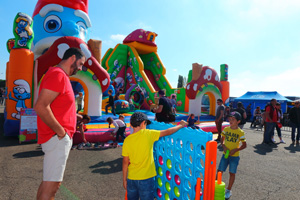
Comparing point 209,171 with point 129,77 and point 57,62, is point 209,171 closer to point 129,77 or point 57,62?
point 57,62

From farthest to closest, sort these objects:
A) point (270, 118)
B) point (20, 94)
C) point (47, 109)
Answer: point (270, 118), point (20, 94), point (47, 109)

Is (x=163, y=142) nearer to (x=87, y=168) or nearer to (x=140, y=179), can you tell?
(x=140, y=179)

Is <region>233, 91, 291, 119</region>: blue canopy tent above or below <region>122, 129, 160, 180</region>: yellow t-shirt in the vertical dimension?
above

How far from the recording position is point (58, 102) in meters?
1.76

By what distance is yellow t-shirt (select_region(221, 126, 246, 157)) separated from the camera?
2.99 m

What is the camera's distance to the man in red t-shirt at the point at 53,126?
165 cm

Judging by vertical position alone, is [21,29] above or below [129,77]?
above

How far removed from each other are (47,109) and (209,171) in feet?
5.13

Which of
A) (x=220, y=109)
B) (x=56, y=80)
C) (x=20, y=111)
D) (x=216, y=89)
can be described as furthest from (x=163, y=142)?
(x=216, y=89)

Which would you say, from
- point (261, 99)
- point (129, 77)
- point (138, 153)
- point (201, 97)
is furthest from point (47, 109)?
point (261, 99)

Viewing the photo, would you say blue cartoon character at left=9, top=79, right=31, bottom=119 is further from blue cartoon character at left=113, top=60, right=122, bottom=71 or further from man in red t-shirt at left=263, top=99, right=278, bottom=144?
blue cartoon character at left=113, top=60, right=122, bottom=71

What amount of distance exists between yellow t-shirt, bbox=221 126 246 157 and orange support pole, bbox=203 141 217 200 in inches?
53.2

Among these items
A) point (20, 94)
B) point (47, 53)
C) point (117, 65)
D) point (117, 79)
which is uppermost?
point (117, 65)

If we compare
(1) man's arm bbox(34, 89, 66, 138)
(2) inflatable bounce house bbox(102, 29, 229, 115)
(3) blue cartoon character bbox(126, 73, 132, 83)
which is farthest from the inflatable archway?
(1) man's arm bbox(34, 89, 66, 138)
